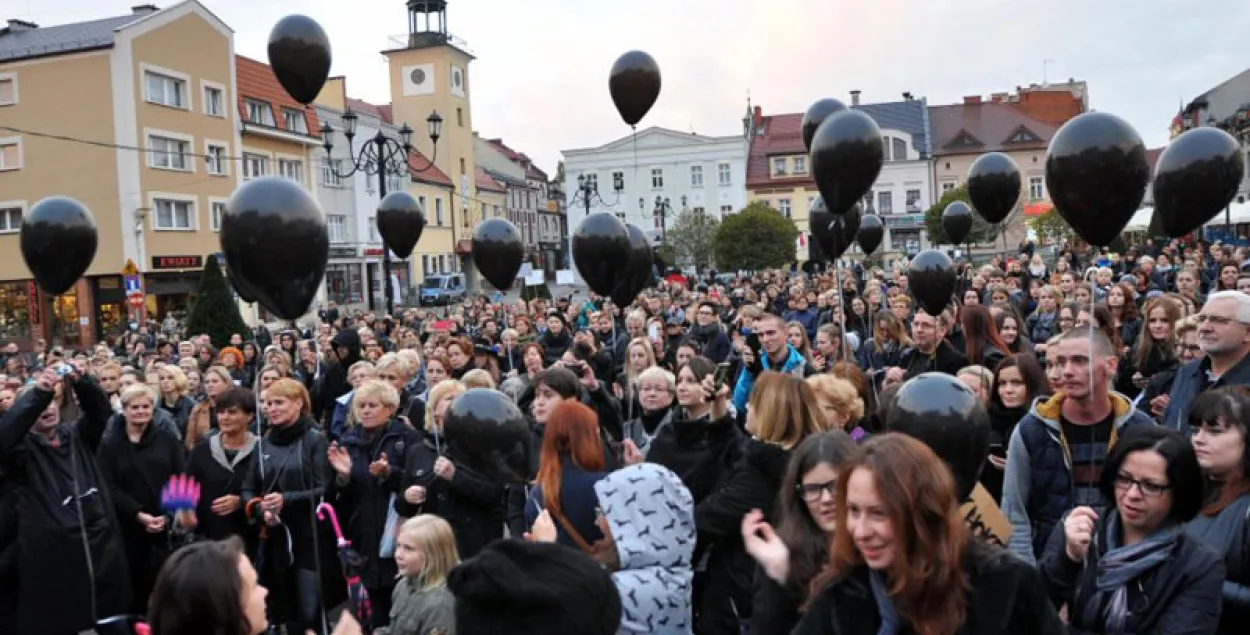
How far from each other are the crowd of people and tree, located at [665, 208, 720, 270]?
147 feet

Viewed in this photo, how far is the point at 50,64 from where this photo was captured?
33312 millimetres

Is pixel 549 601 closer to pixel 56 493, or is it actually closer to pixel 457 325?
pixel 56 493

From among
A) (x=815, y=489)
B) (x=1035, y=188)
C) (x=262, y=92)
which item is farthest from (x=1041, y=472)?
(x=1035, y=188)

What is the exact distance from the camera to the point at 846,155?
6020mm

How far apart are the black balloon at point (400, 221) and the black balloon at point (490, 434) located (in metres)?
4.89

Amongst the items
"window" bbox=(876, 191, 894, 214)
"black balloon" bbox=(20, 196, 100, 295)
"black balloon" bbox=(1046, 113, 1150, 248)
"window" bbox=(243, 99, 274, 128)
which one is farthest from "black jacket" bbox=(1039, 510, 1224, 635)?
"window" bbox=(876, 191, 894, 214)

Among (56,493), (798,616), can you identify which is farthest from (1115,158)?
(56,493)

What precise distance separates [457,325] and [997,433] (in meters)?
10.8

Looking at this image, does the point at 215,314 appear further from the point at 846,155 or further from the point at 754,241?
the point at 754,241

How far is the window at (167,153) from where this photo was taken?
34.2 meters

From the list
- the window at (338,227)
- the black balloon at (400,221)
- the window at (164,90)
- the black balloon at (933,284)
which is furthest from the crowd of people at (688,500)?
the window at (338,227)

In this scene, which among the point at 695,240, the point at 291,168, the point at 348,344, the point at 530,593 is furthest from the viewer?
the point at 695,240

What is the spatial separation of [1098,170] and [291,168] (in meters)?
42.2

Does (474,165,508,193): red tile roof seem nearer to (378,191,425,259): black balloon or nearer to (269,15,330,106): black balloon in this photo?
(378,191,425,259): black balloon
